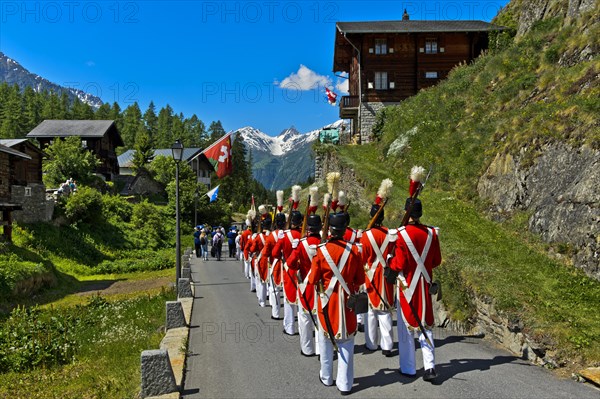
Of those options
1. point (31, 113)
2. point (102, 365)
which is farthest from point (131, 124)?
point (102, 365)

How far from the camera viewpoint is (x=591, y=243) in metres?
10.1

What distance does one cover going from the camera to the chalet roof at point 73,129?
56906mm

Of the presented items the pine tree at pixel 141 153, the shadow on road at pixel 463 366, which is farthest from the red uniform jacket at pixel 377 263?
the pine tree at pixel 141 153

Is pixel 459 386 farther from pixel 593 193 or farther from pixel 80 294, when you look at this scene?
pixel 80 294

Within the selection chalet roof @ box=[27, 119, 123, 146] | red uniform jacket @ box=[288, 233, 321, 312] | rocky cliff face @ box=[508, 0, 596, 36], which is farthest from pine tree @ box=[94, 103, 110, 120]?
red uniform jacket @ box=[288, 233, 321, 312]

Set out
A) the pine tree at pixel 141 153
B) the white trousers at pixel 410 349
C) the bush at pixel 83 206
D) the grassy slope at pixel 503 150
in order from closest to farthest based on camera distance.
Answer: the white trousers at pixel 410 349
the grassy slope at pixel 503 150
the bush at pixel 83 206
the pine tree at pixel 141 153

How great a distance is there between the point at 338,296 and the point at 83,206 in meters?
29.6

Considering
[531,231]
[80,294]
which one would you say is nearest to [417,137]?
[531,231]

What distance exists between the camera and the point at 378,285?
8133 millimetres

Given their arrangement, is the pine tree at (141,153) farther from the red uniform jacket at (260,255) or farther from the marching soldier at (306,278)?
the marching soldier at (306,278)

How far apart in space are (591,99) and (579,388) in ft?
32.7

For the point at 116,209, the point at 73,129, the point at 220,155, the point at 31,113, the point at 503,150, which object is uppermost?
the point at 31,113

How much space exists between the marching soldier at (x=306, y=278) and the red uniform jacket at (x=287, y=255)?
1.32 meters

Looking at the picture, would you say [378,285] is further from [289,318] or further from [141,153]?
[141,153]
